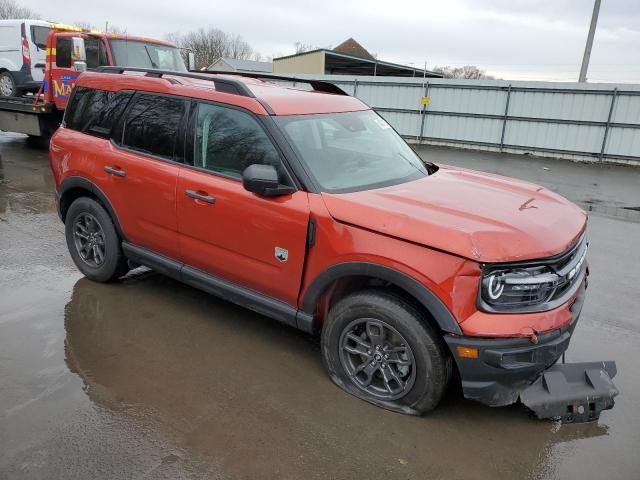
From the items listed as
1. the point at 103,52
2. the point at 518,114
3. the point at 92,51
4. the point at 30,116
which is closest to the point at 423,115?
the point at 518,114

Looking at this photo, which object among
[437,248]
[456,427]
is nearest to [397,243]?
[437,248]

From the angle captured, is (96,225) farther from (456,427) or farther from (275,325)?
(456,427)

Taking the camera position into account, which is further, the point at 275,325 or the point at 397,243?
the point at 275,325

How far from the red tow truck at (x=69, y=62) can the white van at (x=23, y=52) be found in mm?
1439

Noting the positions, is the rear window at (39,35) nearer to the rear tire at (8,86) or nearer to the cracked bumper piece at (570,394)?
the rear tire at (8,86)

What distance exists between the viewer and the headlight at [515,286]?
274 centimetres

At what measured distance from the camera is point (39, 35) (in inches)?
539

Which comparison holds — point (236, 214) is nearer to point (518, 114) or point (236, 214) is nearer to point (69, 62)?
point (69, 62)

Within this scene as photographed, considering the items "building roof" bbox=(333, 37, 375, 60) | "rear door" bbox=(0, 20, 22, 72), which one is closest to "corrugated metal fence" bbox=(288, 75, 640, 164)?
"rear door" bbox=(0, 20, 22, 72)

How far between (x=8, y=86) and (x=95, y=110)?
11.8 meters

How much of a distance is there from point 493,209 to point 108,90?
3.44m

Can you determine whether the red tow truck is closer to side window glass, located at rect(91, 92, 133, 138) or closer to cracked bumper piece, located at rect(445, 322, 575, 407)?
side window glass, located at rect(91, 92, 133, 138)

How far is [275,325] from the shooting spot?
425 cm

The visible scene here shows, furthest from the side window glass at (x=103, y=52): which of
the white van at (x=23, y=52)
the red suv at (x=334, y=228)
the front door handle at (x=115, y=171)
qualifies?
the front door handle at (x=115, y=171)
